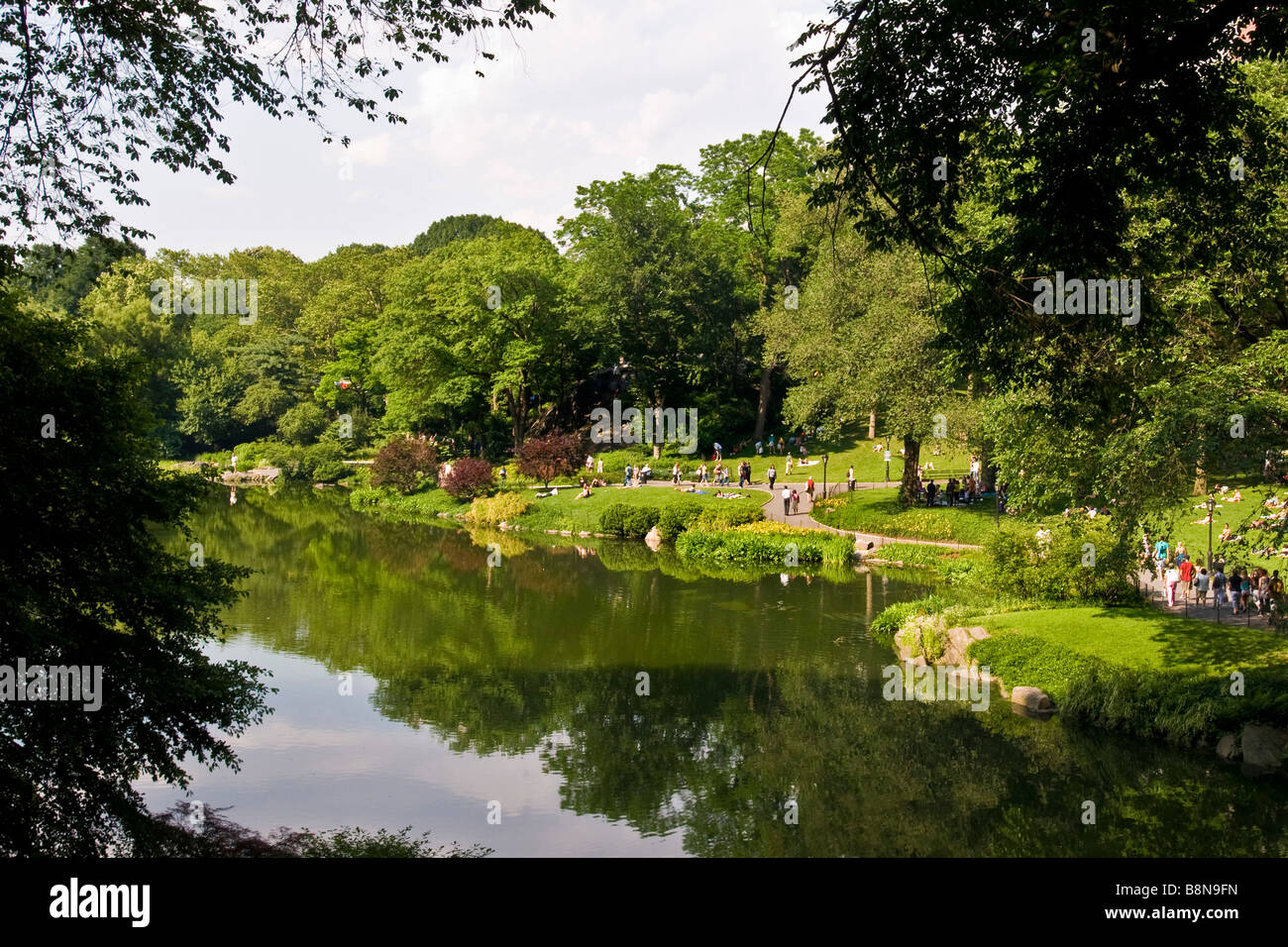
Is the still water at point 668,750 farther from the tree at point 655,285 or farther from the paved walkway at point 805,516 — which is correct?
the tree at point 655,285

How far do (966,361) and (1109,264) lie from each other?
1865mm

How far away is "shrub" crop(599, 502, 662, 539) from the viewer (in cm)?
4062

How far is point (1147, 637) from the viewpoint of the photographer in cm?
1941

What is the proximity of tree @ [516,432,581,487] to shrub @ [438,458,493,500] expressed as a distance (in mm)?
1786

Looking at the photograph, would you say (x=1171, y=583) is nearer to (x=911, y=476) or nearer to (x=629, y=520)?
(x=911, y=476)

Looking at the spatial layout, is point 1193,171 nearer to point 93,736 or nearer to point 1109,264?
point 1109,264

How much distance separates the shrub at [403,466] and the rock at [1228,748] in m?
43.3

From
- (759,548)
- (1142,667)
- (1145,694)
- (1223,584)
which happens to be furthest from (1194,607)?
(759,548)

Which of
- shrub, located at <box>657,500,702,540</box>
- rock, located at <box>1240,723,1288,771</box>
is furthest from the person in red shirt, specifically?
shrub, located at <box>657,500,702,540</box>

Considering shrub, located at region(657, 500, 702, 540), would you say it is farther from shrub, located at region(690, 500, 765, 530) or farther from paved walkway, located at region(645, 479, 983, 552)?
paved walkway, located at region(645, 479, 983, 552)

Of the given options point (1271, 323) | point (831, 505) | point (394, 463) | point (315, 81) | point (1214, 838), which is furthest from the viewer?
point (394, 463)

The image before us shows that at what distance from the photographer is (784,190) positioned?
177 ft

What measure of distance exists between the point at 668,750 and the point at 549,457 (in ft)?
106
